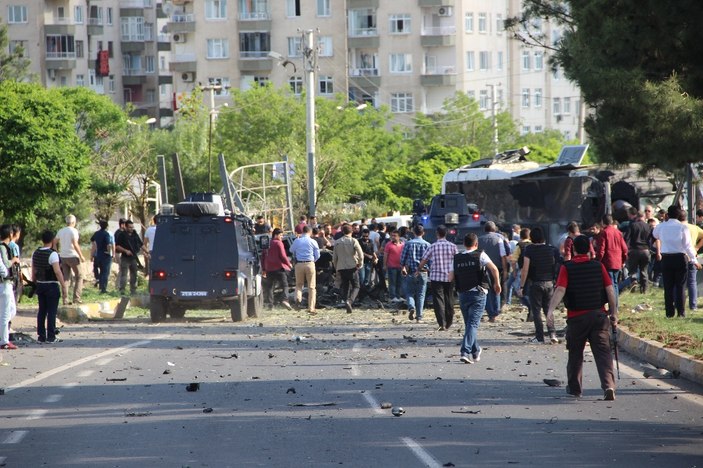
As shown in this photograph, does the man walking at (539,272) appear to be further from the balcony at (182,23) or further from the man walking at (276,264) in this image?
the balcony at (182,23)

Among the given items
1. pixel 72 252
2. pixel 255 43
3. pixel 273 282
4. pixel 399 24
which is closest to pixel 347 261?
pixel 273 282

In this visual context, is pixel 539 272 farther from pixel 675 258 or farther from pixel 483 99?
pixel 483 99

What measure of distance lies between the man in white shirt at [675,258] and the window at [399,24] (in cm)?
7527

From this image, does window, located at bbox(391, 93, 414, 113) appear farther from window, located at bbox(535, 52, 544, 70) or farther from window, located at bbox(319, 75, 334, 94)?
window, located at bbox(535, 52, 544, 70)

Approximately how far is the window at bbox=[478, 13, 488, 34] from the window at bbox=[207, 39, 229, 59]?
19712 millimetres

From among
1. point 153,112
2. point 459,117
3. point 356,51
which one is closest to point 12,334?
point 459,117

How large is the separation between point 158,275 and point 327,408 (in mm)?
13012

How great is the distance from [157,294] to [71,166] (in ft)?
40.9

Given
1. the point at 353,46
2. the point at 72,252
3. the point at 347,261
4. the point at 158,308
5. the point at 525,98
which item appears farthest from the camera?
the point at 525,98

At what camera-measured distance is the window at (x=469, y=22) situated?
318ft

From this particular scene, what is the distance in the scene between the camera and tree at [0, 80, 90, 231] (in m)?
34.8

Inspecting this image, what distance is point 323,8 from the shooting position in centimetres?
9412

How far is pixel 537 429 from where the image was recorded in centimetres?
1107

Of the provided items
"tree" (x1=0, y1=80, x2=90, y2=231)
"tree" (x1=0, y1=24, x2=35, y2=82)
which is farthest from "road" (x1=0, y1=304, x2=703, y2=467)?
"tree" (x1=0, y1=24, x2=35, y2=82)
